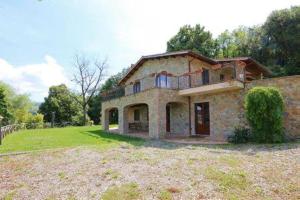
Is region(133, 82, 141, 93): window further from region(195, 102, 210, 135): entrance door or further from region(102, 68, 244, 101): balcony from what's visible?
region(195, 102, 210, 135): entrance door

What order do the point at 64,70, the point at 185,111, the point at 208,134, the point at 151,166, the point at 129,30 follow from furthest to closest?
the point at 64,70 → the point at 185,111 → the point at 208,134 → the point at 129,30 → the point at 151,166

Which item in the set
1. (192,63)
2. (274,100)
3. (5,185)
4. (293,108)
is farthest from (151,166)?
(192,63)

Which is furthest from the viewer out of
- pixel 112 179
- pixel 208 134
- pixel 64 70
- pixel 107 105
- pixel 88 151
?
pixel 64 70

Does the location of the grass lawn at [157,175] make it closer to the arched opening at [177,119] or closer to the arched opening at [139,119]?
the arched opening at [177,119]

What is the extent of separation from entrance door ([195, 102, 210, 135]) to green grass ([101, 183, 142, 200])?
11163mm

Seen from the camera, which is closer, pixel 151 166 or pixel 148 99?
pixel 151 166

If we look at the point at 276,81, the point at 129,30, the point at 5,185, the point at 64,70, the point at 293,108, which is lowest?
the point at 5,185

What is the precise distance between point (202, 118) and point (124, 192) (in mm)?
11872

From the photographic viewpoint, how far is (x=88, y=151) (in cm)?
1110

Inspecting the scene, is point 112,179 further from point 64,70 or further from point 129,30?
point 64,70

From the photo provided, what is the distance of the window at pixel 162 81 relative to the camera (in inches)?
726

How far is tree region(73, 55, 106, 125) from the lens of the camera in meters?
41.9

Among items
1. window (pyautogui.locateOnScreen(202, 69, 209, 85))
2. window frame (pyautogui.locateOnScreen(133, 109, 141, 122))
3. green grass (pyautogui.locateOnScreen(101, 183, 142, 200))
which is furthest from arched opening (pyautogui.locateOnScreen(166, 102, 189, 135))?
green grass (pyautogui.locateOnScreen(101, 183, 142, 200))

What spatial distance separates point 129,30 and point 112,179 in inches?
407
